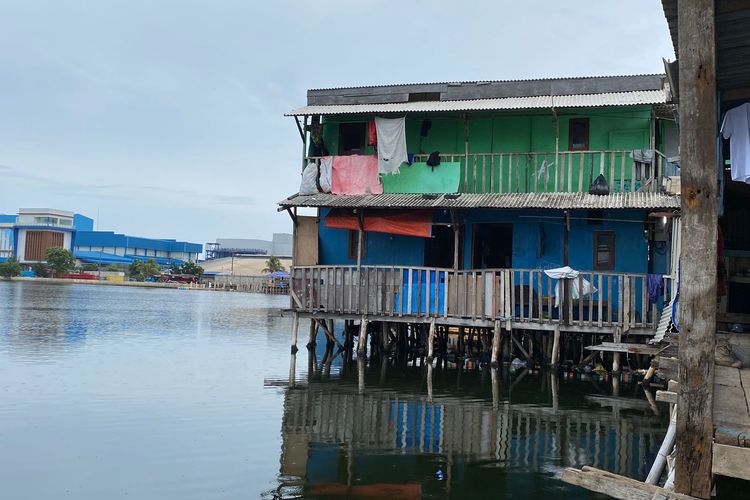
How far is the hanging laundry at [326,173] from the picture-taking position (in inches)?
715

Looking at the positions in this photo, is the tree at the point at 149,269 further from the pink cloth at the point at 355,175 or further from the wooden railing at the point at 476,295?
the pink cloth at the point at 355,175

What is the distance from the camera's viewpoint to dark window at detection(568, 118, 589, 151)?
17594mm

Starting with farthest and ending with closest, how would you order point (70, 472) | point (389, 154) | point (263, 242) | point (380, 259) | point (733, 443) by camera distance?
point (263, 242), point (380, 259), point (389, 154), point (70, 472), point (733, 443)

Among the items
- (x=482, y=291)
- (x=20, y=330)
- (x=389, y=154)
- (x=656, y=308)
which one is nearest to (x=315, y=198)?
(x=389, y=154)

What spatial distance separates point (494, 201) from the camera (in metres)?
16.2

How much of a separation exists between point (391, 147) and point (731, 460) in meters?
14.4

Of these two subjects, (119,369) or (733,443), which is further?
(119,369)

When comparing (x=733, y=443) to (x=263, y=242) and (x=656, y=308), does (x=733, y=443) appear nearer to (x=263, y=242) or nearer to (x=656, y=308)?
(x=656, y=308)

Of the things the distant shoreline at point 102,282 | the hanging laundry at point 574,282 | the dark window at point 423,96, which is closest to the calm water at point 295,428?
the hanging laundry at point 574,282

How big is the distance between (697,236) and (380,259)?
14936 mm

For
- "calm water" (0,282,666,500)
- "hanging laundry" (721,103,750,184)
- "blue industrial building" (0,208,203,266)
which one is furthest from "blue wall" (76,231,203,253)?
"hanging laundry" (721,103,750,184)

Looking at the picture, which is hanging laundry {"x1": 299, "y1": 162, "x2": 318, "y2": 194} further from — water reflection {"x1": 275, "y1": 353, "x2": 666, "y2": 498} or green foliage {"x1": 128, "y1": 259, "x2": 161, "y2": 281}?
green foliage {"x1": 128, "y1": 259, "x2": 161, "y2": 281}

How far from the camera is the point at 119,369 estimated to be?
1630 centimetres

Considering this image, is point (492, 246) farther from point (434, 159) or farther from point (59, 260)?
point (59, 260)
